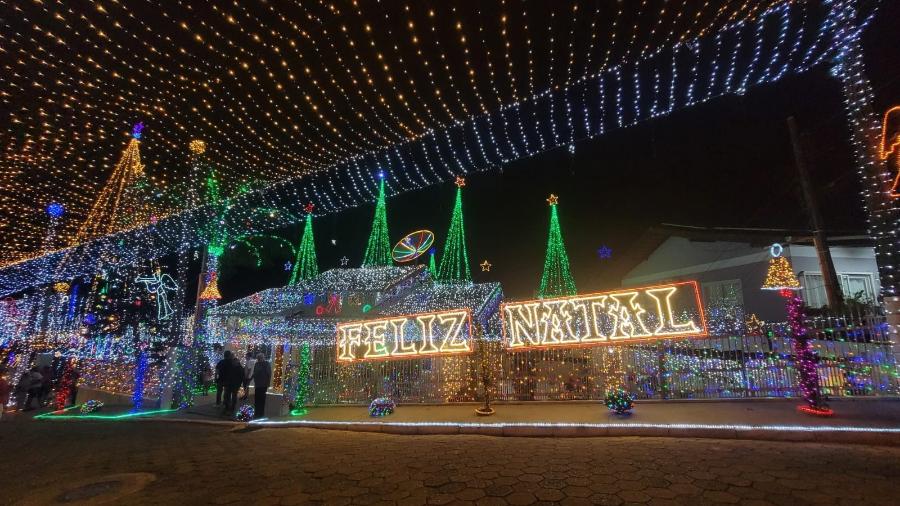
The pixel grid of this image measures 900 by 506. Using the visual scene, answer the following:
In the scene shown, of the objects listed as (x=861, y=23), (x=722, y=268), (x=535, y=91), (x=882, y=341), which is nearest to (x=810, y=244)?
(x=722, y=268)

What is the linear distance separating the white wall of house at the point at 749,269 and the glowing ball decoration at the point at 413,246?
13.4 m

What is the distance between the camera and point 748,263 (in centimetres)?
1714

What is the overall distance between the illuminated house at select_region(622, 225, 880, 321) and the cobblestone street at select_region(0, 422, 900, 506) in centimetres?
1249

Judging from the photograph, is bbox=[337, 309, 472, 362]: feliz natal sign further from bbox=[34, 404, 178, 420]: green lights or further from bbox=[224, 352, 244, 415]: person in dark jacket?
bbox=[34, 404, 178, 420]: green lights

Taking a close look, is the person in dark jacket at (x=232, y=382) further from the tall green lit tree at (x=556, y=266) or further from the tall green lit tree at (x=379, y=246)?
the tall green lit tree at (x=556, y=266)

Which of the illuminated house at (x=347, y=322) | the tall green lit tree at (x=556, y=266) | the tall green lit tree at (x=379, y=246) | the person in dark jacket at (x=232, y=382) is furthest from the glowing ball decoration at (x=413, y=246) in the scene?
the person in dark jacket at (x=232, y=382)

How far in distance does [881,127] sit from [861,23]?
1.98m

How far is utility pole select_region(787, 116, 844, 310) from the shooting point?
10.7m

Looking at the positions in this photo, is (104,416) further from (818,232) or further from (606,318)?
(818,232)

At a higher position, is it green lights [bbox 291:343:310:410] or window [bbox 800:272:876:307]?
window [bbox 800:272:876:307]

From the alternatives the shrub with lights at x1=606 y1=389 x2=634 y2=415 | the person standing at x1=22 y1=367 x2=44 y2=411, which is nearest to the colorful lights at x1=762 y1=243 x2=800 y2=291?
the shrub with lights at x1=606 y1=389 x2=634 y2=415

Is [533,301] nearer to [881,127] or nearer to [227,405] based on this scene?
[881,127]

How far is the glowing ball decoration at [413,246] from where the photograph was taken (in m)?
16.2

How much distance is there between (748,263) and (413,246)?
14.4 meters
